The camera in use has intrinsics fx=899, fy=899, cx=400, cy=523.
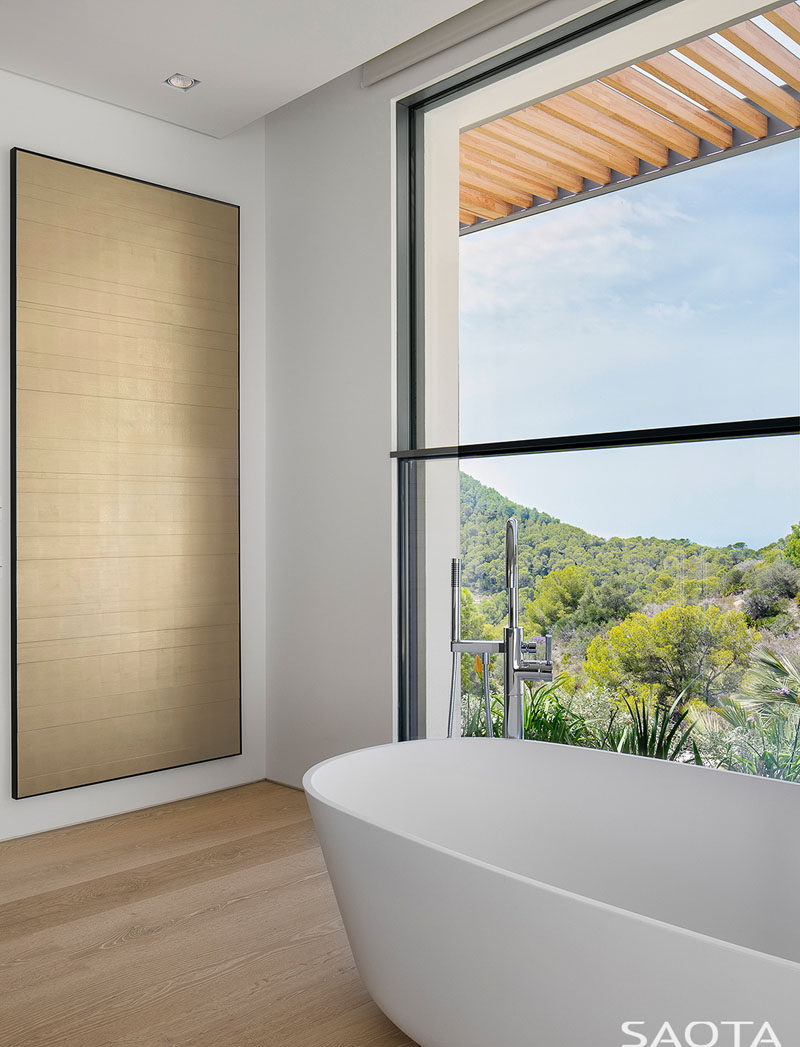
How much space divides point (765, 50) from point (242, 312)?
225 cm

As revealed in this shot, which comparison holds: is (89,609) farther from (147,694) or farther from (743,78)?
(743,78)

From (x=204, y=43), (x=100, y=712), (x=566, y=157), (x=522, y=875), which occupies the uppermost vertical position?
(x=204, y=43)

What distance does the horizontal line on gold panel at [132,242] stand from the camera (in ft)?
10.8

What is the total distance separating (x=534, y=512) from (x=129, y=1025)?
1.90m

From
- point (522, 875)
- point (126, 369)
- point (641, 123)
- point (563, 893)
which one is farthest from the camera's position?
point (126, 369)

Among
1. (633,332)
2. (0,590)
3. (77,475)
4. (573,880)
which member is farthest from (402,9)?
(573,880)

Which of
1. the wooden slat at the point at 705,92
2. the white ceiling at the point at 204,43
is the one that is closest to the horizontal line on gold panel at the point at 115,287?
the white ceiling at the point at 204,43

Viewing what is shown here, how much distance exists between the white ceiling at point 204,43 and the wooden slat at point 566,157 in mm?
524

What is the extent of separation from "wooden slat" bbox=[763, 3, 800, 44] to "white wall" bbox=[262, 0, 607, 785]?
1.05 meters

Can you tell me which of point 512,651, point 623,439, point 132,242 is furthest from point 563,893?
point 132,242

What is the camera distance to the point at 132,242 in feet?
11.6

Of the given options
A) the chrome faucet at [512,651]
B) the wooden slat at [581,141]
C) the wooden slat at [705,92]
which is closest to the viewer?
the wooden slat at [705,92]

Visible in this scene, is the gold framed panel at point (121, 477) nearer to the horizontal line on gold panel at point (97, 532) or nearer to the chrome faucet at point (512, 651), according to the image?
the horizontal line on gold panel at point (97, 532)

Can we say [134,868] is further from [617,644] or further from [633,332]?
[633,332]
